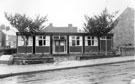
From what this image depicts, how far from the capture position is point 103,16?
29969 mm

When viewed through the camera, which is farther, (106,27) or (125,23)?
(125,23)

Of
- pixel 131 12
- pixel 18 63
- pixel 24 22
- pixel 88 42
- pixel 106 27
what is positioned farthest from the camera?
pixel 131 12

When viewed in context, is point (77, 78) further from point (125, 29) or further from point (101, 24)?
point (125, 29)

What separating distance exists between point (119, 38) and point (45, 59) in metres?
25.2

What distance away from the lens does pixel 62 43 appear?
32.5 meters

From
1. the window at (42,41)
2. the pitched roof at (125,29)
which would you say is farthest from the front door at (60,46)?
the pitched roof at (125,29)

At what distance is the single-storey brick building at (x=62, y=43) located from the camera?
31036 millimetres

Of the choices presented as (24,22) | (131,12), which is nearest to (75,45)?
(24,22)

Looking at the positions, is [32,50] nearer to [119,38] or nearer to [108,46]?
[108,46]

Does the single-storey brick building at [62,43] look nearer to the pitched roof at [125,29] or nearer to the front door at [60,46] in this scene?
the front door at [60,46]

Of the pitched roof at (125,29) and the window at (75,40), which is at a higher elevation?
the pitched roof at (125,29)

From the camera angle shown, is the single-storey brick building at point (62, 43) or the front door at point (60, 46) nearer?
the single-storey brick building at point (62, 43)

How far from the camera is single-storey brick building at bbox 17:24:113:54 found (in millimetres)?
31036

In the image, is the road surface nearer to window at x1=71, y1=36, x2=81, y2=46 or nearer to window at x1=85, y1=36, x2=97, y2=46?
window at x1=71, y1=36, x2=81, y2=46
